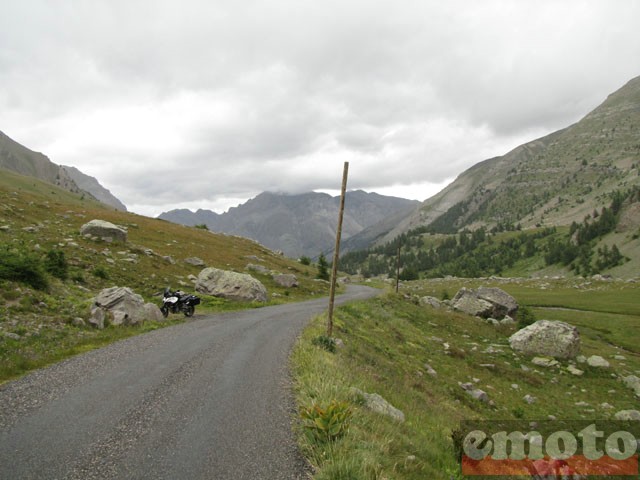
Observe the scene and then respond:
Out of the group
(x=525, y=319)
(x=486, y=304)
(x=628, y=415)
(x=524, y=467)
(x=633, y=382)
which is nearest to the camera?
(x=524, y=467)

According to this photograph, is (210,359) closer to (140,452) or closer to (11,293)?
(140,452)

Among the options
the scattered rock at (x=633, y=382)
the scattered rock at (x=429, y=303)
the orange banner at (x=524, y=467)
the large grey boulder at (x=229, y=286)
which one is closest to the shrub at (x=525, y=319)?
the scattered rock at (x=429, y=303)

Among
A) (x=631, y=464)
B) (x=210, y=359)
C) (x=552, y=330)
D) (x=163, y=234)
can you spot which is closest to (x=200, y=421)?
(x=210, y=359)

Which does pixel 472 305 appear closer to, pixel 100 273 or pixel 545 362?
pixel 545 362

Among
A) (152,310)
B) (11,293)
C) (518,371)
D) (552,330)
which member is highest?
(11,293)

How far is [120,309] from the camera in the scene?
20.6 m

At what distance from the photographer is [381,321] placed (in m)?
34.1

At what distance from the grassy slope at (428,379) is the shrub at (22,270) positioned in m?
15.4

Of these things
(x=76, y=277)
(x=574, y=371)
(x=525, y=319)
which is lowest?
(x=574, y=371)

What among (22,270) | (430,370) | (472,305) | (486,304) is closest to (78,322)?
(22,270)

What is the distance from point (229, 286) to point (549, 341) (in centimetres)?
2919

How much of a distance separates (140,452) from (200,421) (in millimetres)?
1642

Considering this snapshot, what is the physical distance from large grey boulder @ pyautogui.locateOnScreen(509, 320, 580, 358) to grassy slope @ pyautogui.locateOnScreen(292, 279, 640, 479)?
1.74m

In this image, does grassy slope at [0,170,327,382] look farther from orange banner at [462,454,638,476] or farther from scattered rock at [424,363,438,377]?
scattered rock at [424,363,438,377]
